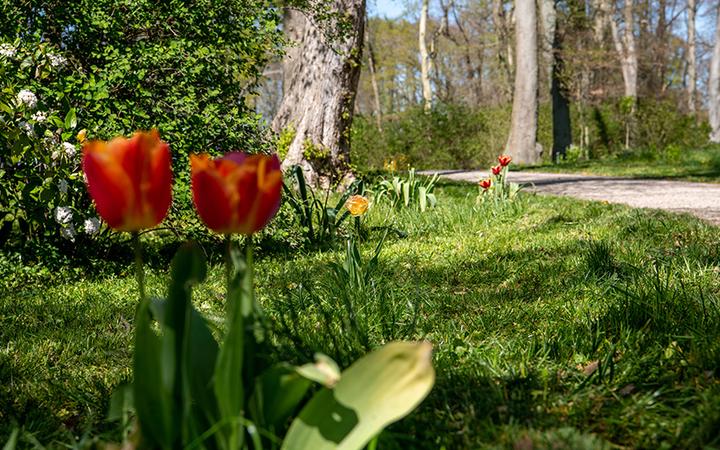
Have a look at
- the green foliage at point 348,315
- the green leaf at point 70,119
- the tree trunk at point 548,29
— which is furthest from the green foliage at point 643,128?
the green foliage at point 348,315

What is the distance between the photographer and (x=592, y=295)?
288cm

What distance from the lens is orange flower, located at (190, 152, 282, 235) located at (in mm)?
1149

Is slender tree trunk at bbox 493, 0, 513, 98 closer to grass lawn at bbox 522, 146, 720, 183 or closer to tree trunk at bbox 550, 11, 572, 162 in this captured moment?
tree trunk at bbox 550, 11, 572, 162

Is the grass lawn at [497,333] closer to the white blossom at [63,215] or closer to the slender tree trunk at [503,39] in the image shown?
the white blossom at [63,215]

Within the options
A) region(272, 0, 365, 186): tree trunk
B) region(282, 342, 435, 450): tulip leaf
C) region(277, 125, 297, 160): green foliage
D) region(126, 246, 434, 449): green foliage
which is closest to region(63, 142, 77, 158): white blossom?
region(126, 246, 434, 449): green foliage

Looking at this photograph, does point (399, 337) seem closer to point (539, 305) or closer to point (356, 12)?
point (539, 305)

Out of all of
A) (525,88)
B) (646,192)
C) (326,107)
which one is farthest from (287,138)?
(525,88)

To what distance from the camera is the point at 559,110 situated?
→ 18547 millimetres

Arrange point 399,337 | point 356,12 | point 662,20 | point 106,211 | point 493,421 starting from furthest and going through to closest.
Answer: point 662,20 → point 356,12 → point 399,337 → point 493,421 → point 106,211

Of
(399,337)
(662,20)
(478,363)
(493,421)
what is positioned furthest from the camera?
(662,20)

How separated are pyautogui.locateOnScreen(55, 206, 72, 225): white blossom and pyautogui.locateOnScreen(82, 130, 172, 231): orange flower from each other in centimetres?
292

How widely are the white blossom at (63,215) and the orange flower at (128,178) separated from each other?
115 inches

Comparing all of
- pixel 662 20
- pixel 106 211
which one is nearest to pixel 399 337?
pixel 106 211

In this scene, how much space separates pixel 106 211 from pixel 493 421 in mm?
955
